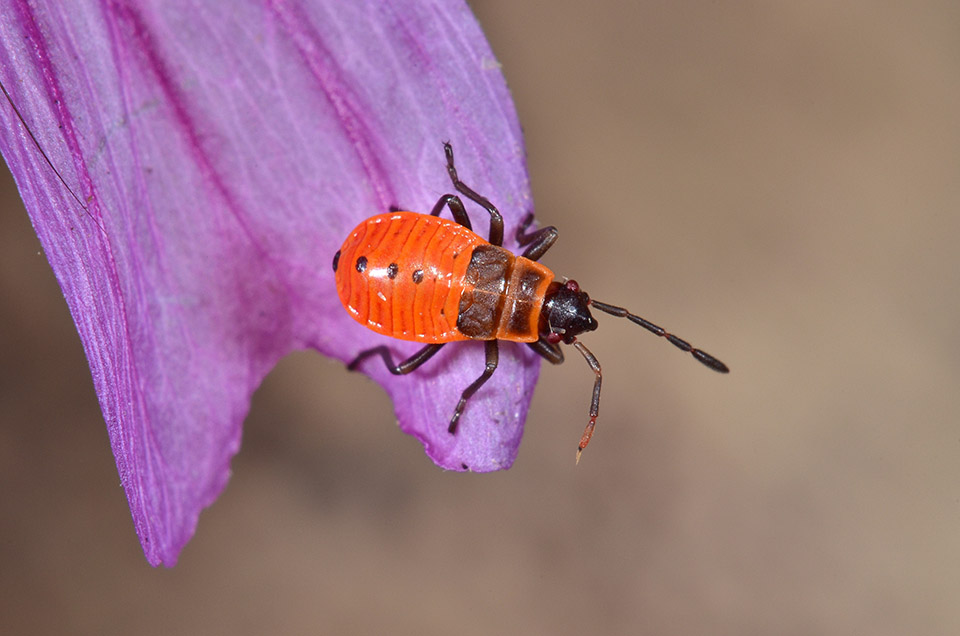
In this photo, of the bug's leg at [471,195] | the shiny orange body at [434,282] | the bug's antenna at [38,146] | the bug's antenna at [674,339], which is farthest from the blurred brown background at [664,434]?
the bug's antenna at [38,146]

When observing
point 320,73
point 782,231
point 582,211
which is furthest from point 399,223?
point 782,231

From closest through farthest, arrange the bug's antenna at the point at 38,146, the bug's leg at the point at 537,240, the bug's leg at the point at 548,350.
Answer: the bug's antenna at the point at 38,146, the bug's leg at the point at 537,240, the bug's leg at the point at 548,350

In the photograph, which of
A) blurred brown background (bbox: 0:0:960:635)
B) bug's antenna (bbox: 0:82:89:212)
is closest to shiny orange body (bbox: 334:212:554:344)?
bug's antenna (bbox: 0:82:89:212)

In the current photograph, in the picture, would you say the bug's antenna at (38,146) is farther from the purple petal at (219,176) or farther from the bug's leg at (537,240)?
the bug's leg at (537,240)

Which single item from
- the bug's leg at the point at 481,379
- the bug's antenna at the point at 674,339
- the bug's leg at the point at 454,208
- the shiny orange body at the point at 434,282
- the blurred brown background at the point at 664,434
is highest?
the bug's leg at the point at 454,208

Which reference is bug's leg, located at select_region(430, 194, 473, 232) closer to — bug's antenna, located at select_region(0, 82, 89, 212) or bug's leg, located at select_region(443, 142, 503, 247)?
bug's leg, located at select_region(443, 142, 503, 247)

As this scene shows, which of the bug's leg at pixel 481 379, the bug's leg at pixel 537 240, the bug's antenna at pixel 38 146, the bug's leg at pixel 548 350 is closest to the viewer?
the bug's antenna at pixel 38 146

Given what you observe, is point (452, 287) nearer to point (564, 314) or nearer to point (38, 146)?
point (564, 314)

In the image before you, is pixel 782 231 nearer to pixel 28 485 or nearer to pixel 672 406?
pixel 672 406
